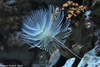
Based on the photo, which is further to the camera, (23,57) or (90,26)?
(23,57)

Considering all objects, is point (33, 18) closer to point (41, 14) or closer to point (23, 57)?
point (41, 14)

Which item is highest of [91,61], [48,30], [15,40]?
[48,30]

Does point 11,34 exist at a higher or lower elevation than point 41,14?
lower

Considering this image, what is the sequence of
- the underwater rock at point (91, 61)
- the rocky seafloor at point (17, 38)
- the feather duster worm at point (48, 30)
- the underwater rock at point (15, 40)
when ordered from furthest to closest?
the underwater rock at point (15, 40) → the rocky seafloor at point (17, 38) → the feather duster worm at point (48, 30) → the underwater rock at point (91, 61)

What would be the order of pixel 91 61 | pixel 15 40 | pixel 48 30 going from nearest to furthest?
Result: 1. pixel 91 61
2. pixel 48 30
3. pixel 15 40

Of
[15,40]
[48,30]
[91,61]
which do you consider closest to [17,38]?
[15,40]

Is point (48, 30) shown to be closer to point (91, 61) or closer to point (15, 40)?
point (91, 61)

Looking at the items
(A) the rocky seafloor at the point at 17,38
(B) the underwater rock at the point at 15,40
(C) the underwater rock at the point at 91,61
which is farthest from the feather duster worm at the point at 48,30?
(B) the underwater rock at the point at 15,40

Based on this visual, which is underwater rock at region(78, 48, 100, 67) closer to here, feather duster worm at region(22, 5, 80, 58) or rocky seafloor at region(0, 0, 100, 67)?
feather duster worm at region(22, 5, 80, 58)

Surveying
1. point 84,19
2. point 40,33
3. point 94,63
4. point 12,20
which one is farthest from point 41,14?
point 94,63

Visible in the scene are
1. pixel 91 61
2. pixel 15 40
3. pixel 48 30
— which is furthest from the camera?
pixel 15 40

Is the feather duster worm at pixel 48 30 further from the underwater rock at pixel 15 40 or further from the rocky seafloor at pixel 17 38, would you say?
the underwater rock at pixel 15 40
